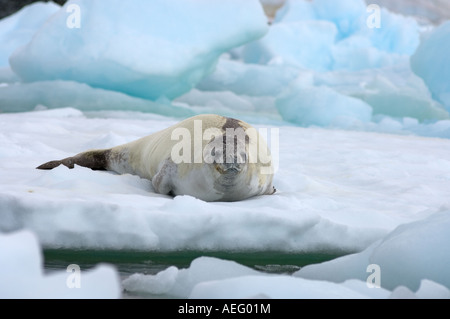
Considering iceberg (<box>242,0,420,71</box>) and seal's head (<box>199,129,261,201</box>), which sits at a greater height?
iceberg (<box>242,0,420,71</box>)

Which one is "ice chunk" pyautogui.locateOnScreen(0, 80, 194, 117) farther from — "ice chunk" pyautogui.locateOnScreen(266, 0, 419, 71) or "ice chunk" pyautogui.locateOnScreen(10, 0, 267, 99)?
"ice chunk" pyautogui.locateOnScreen(266, 0, 419, 71)

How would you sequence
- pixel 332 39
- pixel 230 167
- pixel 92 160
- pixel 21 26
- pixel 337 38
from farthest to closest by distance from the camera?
pixel 337 38 → pixel 332 39 → pixel 21 26 → pixel 92 160 → pixel 230 167

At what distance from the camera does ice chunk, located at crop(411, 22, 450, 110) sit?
23.0 ft

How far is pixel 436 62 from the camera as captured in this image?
23.4ft

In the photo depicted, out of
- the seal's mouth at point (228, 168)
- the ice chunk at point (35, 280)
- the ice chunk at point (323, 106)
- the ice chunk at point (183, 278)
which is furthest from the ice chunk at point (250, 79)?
the ice chunk at point (35, 280)

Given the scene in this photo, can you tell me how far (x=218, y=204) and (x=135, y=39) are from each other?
5.02 meters

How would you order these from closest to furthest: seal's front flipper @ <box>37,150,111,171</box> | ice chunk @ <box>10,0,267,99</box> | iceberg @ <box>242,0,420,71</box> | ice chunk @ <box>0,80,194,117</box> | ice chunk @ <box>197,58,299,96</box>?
seal's front flipper @ <box>37,150,111,171</box>
ice chunk @ <box>10,0,267,99</box>
ice chunk @ <box>0,80,194,117</box>
ice chunk @ <box>197,58,299,96</box>
iceberg @ <box>242,0,420,71</box>

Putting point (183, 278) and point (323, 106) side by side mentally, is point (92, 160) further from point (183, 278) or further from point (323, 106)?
point (323, 106)

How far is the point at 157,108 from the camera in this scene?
7.66 metres

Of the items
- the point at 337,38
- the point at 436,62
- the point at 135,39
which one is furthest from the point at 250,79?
the point at 337,38

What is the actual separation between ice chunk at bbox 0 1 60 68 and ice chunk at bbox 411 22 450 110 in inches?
282

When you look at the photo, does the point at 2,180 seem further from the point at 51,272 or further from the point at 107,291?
the point at 107,291

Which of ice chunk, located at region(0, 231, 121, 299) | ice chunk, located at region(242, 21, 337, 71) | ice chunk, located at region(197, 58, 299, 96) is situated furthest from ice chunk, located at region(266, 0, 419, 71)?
ice chunk, located at region(0, 231, 121, 299)
